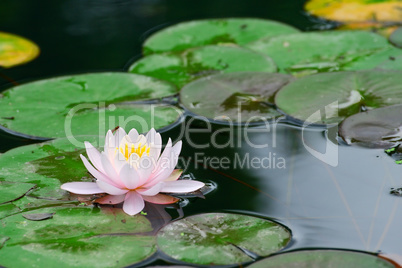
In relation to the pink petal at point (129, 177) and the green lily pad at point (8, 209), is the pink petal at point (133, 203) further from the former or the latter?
the green lily pad at point (8, 209)

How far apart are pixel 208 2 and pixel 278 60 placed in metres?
1.50

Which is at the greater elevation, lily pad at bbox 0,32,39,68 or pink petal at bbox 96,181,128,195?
lily pad at bbox 0,32,39,68

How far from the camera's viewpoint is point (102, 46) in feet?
12.8

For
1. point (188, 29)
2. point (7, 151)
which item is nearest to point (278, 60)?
point (188, 29)

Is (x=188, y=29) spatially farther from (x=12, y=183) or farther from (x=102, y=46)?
(x=12, y=183)

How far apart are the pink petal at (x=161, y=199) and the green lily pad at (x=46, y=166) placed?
34cm

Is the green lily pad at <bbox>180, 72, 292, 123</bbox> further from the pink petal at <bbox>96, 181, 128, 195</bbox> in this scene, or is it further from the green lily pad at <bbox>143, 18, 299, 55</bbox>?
the pink petal at <bbox>96, 181, 128, 195</bbox>

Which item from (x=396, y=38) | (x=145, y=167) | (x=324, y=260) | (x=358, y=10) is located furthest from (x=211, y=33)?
(x=324, y=260)

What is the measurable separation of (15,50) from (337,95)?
248 cm

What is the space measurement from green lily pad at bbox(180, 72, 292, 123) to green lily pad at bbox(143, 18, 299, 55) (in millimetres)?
753

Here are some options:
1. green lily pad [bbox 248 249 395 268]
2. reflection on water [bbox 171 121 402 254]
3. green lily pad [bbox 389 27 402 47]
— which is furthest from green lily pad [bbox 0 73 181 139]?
green lily pad [bbox 389 27 402 47]

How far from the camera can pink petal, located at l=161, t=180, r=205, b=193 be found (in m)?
2.13

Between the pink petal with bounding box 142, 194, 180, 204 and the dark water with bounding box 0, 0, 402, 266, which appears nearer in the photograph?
the dark water with bounding box 0, 0, 402, 266

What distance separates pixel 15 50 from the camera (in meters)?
3.77
